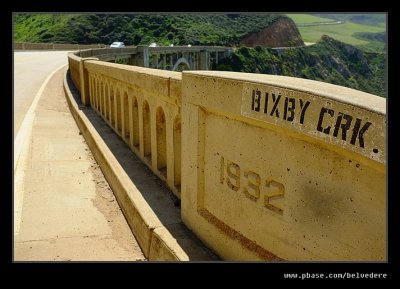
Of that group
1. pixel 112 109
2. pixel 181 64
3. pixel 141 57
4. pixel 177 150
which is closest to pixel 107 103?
pixel 112 109

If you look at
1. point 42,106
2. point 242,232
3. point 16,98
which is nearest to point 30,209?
point 242,232

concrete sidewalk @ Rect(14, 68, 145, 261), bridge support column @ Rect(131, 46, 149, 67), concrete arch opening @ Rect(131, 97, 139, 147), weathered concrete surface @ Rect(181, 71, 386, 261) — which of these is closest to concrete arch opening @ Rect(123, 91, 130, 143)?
concrete arch opening @ Rect(131, 97, 139, 147)

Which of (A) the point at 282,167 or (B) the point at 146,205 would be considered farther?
(B) the point at 146,205

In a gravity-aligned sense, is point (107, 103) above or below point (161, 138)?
above

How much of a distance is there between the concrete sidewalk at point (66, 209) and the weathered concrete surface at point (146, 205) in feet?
0.66

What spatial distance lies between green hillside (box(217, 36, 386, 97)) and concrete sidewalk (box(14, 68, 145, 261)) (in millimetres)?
58196

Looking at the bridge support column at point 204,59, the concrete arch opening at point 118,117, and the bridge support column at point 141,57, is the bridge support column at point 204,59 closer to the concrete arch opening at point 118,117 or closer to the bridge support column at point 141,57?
the bridge support column at point 141,57

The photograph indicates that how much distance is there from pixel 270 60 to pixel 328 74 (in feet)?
61.2

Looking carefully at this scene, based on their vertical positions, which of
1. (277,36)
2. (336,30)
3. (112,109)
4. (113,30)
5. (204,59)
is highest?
(336,30)

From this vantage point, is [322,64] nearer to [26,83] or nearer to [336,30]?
[336,30]

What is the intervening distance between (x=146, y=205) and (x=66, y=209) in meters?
1.55

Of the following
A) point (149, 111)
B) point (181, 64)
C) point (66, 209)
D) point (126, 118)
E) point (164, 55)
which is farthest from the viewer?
point (181, 64)

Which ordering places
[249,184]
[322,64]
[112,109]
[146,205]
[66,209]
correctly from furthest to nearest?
[322,64] → [112,109] → [66,209] → [146,205] → [249,184]

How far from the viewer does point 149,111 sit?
6.67 m
